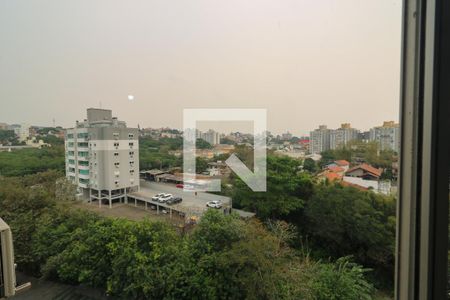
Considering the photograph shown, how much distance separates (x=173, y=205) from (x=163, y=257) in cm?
43

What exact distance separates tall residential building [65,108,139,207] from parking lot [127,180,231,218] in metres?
Result: 0.08


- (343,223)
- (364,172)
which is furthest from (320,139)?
(343,223)

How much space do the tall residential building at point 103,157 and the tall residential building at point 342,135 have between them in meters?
1.49

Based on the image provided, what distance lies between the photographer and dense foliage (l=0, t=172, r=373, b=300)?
1.38 meters

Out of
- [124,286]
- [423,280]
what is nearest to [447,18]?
[423,280]

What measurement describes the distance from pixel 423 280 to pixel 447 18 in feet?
1.57

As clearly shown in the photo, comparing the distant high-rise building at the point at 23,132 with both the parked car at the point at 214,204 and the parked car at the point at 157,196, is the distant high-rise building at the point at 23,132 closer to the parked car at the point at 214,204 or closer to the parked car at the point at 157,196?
the parked car at the point at 157,196

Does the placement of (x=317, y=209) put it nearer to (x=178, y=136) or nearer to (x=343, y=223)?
(x=343, y=223)

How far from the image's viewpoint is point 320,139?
1620 mm

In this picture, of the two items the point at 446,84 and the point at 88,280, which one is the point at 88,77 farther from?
the point at 446,84

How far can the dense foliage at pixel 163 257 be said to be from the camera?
4.52 ft

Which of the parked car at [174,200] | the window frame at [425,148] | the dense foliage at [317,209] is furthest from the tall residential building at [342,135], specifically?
Result: the parked car at [174,200]

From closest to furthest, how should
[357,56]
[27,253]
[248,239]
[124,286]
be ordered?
[27,253]
[357,56]
[124,286]
[248,239]

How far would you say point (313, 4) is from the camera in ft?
4.28
